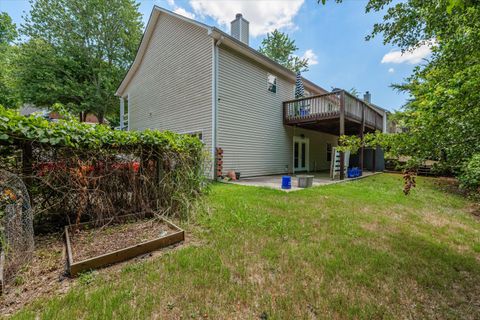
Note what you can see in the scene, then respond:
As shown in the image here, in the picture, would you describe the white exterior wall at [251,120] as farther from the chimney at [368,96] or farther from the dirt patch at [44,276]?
the chimney at [368,96]

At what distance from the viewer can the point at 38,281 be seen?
2.10 m

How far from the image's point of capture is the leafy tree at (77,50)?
47.1 ft

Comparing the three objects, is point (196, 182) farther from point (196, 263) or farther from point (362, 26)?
point (362, 26)

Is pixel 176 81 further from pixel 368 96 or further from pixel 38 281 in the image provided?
pixel 368 96

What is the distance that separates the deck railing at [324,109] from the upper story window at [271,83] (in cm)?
102

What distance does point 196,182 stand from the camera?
437cm

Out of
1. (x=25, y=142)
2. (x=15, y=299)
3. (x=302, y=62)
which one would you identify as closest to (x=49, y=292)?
(x=15, y=299)

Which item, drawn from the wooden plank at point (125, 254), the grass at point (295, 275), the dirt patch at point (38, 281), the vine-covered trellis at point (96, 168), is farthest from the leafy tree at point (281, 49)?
the dirt patch at point (38, 281)

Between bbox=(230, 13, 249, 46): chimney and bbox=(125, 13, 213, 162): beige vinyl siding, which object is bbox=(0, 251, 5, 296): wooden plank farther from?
bbox=(230, 13, 249, 46): chimney

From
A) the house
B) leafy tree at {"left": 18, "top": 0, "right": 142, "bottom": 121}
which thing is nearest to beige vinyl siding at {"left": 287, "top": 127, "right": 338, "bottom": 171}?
the house

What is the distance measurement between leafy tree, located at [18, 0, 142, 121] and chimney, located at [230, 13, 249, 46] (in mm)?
10513

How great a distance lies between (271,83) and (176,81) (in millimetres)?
4869

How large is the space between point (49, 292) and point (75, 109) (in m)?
18.2

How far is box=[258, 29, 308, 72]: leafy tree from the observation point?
23.7 m
